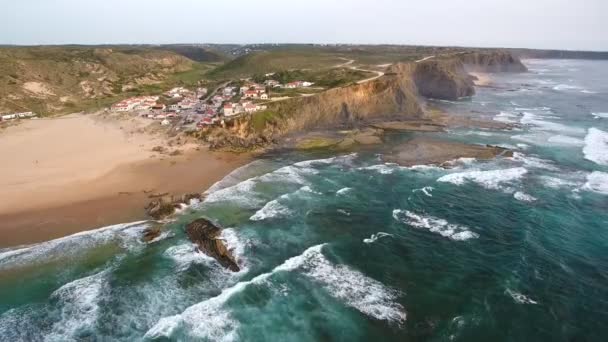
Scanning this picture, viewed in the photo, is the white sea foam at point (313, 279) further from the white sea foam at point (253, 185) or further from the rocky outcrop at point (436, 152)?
the rocky outcrop at point (436, 152)

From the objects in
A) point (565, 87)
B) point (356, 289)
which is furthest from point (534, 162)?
point (565, 87)

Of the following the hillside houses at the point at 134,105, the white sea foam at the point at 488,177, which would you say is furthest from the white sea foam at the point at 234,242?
the hillside houses at the point at 134,105

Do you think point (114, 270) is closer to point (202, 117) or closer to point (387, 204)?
point (387, 204)

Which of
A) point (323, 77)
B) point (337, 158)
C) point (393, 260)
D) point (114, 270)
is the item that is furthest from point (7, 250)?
point (323, 77)

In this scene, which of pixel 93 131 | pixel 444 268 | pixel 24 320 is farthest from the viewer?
pixel 93 131

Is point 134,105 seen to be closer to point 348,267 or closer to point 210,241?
point 210,241

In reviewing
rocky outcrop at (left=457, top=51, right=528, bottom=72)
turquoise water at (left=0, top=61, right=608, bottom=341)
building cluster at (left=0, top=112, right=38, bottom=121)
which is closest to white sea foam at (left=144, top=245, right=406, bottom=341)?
turquoise water at (left=0, top=61, right=608, bottom=341)

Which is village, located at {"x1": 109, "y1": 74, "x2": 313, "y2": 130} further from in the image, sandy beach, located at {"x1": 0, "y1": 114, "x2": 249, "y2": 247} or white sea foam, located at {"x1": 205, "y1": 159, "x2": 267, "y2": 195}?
white sea foam, located at {"x1": 205, "y1": 159, "x2": 267, "y2": 195}
